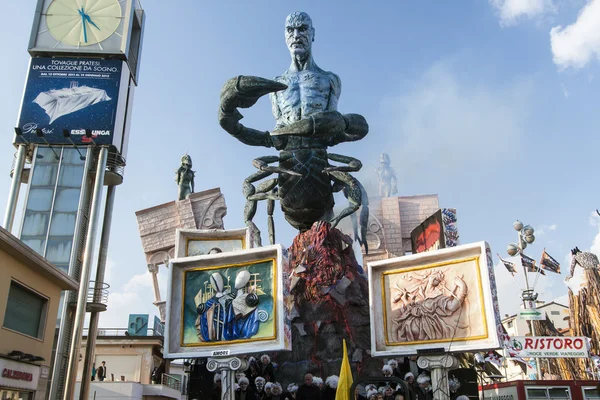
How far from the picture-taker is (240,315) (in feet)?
35.1

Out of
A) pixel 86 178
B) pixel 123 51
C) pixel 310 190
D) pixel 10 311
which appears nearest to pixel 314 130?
pixel 310 190

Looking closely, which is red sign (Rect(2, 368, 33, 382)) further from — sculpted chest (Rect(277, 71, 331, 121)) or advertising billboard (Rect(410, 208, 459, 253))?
advertising billboard (Rect(410, 208, 459, 253))

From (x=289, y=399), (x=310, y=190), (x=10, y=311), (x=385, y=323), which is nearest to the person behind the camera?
(x=385, y=323)

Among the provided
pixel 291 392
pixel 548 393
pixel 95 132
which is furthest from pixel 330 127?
pixel 95 132

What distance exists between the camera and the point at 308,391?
11.2 m

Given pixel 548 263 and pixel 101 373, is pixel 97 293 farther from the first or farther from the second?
pixel 548 263

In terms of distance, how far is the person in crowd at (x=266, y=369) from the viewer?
12.0 metres

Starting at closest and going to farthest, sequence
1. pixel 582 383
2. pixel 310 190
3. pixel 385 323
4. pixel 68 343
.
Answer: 1. pixel 385 323
2. pixel 582 383
3. pixel 310 190
4. pixel 68 343

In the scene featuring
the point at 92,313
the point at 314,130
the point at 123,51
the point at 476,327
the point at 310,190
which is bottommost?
the point at 476,327

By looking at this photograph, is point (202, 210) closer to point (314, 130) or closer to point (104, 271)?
point (104, 271)

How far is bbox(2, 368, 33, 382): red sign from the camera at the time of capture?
11.6m

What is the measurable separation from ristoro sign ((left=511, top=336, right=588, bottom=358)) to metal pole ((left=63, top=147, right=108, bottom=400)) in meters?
16.2

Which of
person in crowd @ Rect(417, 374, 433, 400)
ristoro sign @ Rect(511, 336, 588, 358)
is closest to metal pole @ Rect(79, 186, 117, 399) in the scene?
person in crowd @ Rect(417, 374, 433, 400)

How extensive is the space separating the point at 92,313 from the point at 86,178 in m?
5.93
